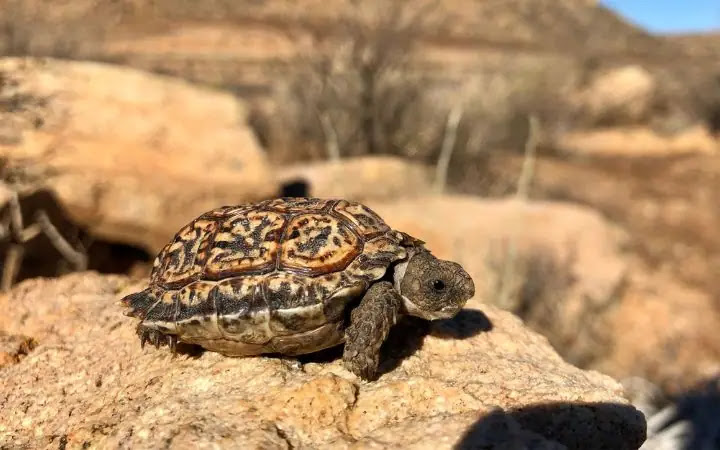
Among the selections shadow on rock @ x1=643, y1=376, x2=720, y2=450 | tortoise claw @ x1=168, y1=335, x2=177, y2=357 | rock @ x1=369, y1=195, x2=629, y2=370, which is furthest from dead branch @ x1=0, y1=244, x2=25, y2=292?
shadow on rock @ x1=643, y1=376, x2=720, y2=450

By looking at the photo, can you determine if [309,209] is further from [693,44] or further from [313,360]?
[693,44]

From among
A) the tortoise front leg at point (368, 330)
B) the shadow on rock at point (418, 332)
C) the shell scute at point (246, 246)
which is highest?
the shell scute at point (246, 246)

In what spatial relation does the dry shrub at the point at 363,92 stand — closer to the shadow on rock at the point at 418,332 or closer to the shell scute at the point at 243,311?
the shadow on rock at the point at 418,332

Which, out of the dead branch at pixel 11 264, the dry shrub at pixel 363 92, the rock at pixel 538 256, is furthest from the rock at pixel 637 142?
the dead branch at pixel 11 264

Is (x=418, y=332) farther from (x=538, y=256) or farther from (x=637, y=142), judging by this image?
(x=637, y=142)

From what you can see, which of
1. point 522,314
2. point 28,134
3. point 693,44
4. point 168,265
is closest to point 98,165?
point 28,134

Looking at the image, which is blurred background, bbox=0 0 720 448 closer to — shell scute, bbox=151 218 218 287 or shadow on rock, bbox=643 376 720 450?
shadow on rock, bbox=643 376 720 450

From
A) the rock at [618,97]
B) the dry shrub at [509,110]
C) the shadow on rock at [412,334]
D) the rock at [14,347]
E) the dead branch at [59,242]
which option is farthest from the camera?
the rock at [618,97]
